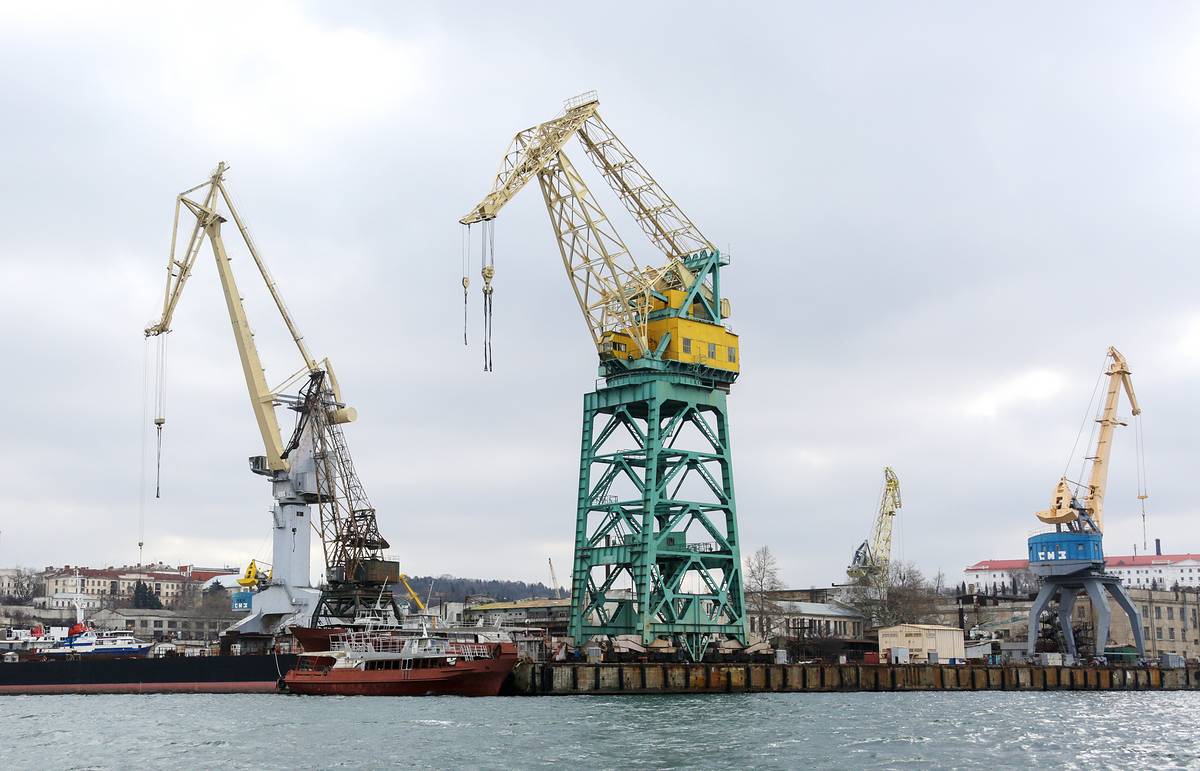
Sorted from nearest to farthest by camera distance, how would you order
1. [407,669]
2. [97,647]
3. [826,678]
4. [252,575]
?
1. [407,669]
2. [826,678]
3. [97,647]
4. [252,575]

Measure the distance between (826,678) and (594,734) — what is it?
31973mm

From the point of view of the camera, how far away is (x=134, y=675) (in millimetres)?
73750

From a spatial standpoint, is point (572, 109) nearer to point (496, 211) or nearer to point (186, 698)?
point (496, 211)

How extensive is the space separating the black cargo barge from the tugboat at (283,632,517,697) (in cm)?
798

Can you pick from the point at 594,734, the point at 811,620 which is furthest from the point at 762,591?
the point at 594,734

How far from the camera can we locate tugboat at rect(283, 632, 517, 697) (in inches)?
2388

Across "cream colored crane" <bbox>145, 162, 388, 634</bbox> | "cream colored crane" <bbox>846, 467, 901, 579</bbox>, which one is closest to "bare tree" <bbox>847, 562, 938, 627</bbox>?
"cream colored crane" <bbox>846, 467, 901, 579</bbox>

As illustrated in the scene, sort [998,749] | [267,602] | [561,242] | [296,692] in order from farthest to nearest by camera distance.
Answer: [267,602] → [561,242] → [296,692] → [998,749]

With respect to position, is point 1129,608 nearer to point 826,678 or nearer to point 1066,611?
point 1066,611

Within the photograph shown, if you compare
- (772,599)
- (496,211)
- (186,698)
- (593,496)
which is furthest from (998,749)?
(772,599)

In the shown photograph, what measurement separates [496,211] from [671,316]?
11.1m

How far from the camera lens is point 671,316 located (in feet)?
235

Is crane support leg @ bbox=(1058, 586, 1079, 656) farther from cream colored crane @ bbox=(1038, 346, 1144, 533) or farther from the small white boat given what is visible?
the small white boat

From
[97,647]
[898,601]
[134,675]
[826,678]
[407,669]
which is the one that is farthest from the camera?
[898,601]
